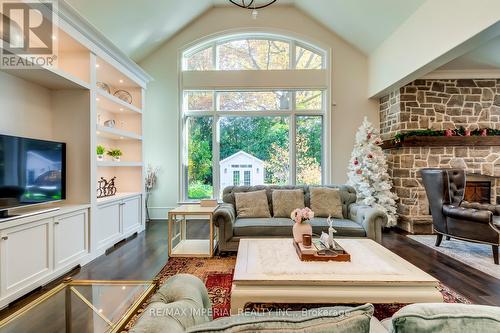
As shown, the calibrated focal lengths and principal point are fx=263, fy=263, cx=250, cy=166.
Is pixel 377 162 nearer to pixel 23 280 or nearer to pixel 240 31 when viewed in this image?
pixel 240 31

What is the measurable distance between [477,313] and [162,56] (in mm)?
6536

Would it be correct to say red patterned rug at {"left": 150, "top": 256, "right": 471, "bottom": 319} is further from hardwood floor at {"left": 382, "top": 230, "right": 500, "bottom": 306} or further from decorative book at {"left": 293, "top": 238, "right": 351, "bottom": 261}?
decorative book at {"left": 293, "top": 238, "right": 351, "bottom": 261}

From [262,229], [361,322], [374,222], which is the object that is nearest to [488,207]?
[374,222]

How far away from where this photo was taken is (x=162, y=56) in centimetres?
596

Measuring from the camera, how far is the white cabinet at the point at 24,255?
91.6 inches

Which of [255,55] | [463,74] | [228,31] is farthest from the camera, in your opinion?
[255,55]

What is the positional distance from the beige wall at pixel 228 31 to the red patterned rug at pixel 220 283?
9.41ft

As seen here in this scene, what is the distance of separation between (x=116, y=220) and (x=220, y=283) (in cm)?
230

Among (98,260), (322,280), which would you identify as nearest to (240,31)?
(98,260)

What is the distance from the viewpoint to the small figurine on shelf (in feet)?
14.1

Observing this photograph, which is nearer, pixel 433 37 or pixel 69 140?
pixel 69 140

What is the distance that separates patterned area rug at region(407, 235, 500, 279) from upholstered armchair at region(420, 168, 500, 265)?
14 cm

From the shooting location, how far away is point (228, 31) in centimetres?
593

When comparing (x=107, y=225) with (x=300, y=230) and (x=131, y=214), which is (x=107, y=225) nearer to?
(x=131, y=214)
